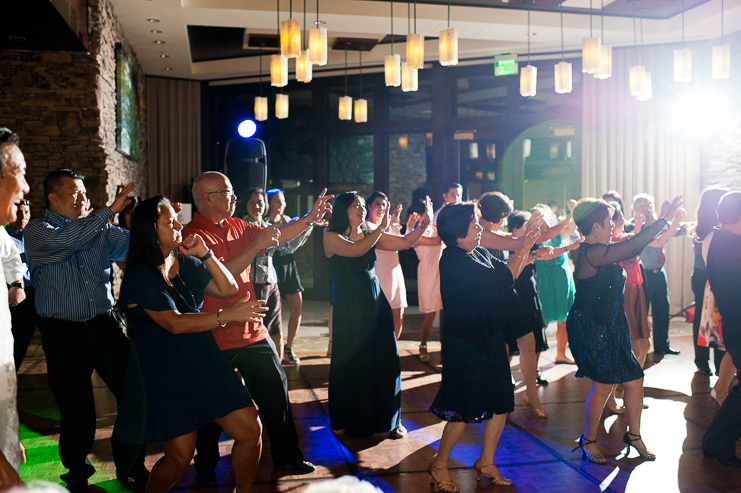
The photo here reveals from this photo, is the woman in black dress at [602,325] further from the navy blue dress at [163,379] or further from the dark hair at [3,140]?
the dark hair at [3,140]

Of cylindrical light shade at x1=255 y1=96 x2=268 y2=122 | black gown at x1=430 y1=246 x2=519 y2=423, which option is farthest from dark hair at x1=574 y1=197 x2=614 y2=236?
cylindrical light shade at x1=255 y1=96 x2=268 y2=122

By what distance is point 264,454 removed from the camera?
3.12 meters

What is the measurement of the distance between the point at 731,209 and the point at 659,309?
268 cm

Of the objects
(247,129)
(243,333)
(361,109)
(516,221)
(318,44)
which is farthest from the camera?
(247,129)

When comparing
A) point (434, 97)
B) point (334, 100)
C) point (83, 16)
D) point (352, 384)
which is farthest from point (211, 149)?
point (352, 384)

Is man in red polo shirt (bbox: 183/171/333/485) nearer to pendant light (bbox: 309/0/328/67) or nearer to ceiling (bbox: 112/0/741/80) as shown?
pendant light (bbox: 309/0/328/67)

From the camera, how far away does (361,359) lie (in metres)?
3.21

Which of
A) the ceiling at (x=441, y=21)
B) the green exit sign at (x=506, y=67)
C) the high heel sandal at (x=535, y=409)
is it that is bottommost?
the high heel sandal at (x=535, y=409)

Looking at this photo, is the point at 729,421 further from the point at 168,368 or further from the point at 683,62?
the point at 683,62

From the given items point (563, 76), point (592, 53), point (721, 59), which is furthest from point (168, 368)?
point (721, 59)

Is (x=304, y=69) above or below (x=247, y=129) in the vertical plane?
below

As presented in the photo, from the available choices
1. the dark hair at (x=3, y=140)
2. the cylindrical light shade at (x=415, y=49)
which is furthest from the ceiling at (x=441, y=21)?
the dark hair at (x=3, y=140)

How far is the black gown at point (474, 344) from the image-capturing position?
2.56 metres

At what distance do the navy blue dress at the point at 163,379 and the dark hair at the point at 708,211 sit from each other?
145 inches
